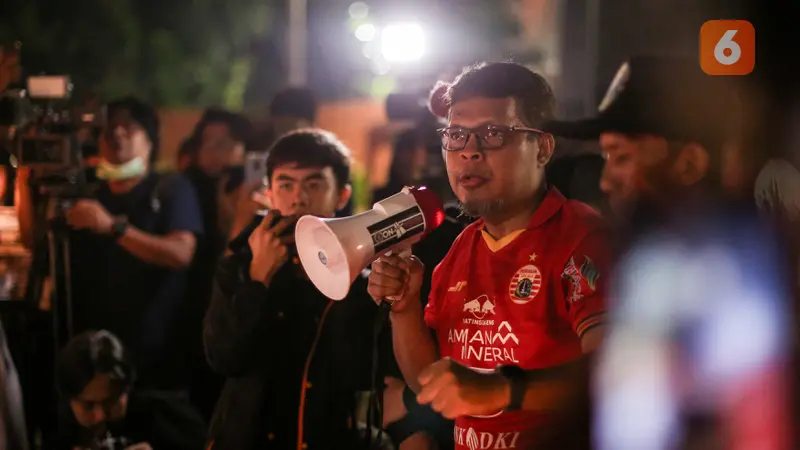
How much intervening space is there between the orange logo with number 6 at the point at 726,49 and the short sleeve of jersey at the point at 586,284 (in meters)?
0.99

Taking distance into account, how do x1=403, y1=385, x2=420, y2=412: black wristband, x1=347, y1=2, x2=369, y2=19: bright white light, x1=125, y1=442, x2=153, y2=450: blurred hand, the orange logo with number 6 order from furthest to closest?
x1=347, y1=2, x2=369, y2=19: bright white light
x1=125, y1=442, x2=153, y2=450: blurred hand
the orange logo with number 6
x1=403, y1=385, x2=420, y2=412: black wristband

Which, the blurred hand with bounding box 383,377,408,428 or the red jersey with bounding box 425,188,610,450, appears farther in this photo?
the blurred hand with bounding box 383,377,408,428

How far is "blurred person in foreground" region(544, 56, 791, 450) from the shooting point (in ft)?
7.73

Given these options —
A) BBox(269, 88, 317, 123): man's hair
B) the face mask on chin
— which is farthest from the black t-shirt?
BBox(269, 88, 317, 123): man's hair

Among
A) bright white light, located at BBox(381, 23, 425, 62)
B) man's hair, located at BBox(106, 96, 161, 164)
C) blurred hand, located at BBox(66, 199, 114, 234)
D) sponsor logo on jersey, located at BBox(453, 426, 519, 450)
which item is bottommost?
sponsor logo on jersey, located at BBox(453, 426, 519, 450)

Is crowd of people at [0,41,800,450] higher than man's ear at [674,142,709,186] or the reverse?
the reverse

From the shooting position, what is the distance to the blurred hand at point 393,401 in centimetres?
259

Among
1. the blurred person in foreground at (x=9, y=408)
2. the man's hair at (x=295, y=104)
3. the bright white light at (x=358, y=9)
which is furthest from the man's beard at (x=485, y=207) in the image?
the bright white light at (x=358, y=9)

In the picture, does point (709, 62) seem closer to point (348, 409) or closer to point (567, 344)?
point (567, 344)

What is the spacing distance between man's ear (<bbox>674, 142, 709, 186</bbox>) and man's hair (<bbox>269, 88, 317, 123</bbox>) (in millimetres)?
2403

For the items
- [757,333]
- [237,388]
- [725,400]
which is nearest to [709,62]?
[757,333]

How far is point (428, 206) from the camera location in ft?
7.14

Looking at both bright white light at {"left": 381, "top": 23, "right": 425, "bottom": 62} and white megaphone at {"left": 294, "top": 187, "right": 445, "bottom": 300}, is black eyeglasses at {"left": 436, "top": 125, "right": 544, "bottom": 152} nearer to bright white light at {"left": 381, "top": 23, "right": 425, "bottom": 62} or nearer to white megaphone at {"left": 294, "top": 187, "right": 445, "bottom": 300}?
white megaphone at {"left": 294, "top": 187, "right": 445, "bottom": 300}

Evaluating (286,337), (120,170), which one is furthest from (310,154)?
(120,170)
